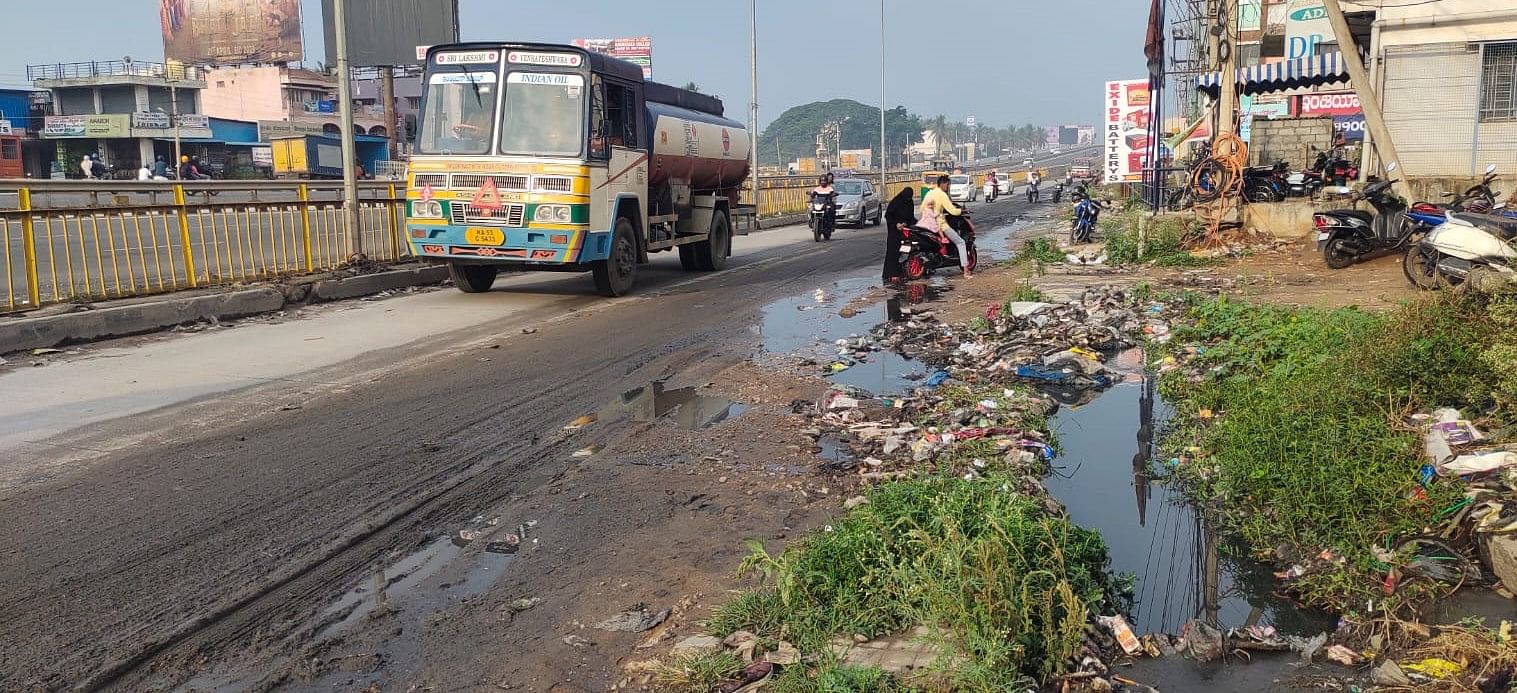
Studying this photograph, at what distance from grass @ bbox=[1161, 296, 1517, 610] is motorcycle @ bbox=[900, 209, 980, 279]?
7954 mm

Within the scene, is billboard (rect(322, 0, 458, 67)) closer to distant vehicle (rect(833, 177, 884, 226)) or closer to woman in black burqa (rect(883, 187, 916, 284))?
distant vehicle (rect(833, 177, 884, 226))

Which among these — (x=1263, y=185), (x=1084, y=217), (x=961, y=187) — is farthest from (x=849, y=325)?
(x=961, y=187)

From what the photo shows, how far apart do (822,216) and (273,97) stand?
63.7m

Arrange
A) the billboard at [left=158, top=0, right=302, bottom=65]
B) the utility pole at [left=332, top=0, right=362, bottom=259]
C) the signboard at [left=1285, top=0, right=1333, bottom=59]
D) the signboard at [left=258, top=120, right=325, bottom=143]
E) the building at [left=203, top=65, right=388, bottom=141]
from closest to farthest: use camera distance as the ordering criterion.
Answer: the utility pole at [left=332, top=0, right=362, bottom=259] → the signboard at [left=1285, top=0, right=1333, bottom=59] → the signboard at [left=258, top=120, right=325, bottom=143] → the billboard at [left=158, top=0, right=302, bottom=65] → the building at [left=203, top=65, right=388, bottom=141]

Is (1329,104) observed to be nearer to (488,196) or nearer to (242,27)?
(488,196)

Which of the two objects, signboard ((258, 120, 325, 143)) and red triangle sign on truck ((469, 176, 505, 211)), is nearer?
red triangle sign on truck ((469, 176, 505, 211))

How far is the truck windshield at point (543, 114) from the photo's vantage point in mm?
13320

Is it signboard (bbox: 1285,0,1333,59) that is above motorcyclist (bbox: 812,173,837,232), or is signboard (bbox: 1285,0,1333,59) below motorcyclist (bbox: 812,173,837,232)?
above

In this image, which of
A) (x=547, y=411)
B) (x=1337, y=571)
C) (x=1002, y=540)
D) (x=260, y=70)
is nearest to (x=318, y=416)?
(x=547, y=411)

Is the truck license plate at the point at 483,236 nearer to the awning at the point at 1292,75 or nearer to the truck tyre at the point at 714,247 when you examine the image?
the truck tyre at the point at 714,247

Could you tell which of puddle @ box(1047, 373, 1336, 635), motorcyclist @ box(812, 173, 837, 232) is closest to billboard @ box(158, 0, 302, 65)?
motorcyclist @ box(812, 173, 837, 232)

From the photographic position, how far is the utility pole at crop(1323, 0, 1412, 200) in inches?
598

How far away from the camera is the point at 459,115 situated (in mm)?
13453

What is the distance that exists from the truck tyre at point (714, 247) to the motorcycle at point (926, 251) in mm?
3765
